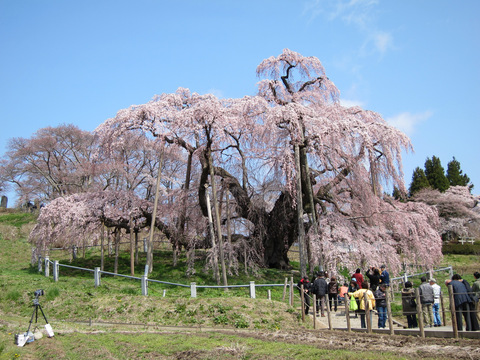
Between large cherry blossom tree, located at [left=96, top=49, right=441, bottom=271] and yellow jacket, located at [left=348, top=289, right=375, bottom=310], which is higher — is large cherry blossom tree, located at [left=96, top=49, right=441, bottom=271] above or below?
above

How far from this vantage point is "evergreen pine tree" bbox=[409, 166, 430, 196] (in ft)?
177

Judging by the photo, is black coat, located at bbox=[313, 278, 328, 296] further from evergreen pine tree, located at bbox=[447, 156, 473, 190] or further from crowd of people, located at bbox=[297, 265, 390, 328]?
evergreen pine tree, located at bbox=[447, 156, 473, 190]

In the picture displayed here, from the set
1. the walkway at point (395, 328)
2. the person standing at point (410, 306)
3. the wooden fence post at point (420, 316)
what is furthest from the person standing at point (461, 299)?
the person standing at point (410, 306)

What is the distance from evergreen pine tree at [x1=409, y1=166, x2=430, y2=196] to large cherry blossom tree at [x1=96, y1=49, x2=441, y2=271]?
94.6 ft

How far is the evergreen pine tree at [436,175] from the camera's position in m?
54.3

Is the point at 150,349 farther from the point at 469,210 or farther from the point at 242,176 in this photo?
the point at 469,210

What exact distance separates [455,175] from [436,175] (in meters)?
4.42

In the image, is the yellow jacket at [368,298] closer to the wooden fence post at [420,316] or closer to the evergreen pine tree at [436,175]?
the wooden fence post at [420,316]

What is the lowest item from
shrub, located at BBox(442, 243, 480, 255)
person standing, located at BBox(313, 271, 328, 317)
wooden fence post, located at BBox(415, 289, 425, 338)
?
wooden fence post, located at BBox(415, 289, 425, 338)

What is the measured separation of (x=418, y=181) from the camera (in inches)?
2167

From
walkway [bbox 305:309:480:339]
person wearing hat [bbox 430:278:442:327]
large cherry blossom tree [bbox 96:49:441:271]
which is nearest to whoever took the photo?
walkway [bbox 305:309:480:339]

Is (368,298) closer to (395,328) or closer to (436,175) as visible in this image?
(395,328)

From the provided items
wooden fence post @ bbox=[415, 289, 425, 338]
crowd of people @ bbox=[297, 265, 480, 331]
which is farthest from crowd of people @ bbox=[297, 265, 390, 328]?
wooden fence post @ bbox=[415, 289, 425, 338]

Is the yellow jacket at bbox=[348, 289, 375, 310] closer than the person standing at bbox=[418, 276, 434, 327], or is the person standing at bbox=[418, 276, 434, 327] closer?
the person standing at bbox=[418, 276, 434, 327]
